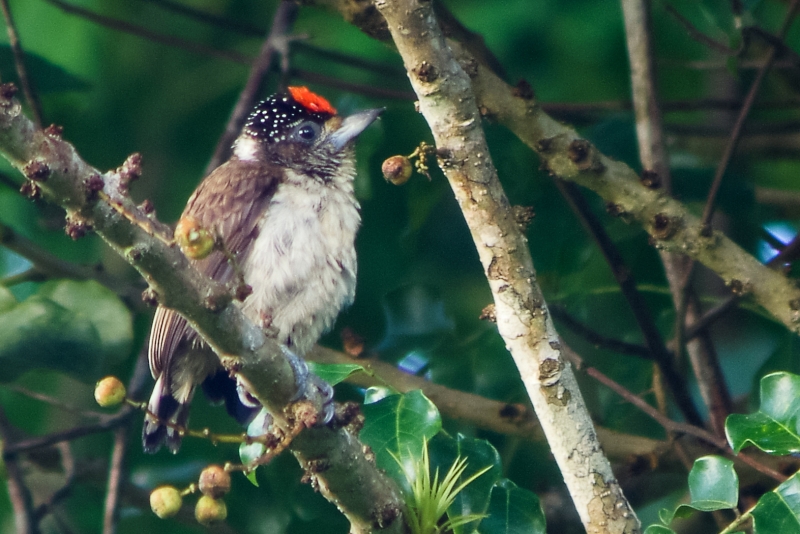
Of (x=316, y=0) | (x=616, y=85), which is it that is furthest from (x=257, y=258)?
(x=616, y=85)

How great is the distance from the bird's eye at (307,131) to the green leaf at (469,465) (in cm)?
181

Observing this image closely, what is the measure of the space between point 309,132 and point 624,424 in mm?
1826

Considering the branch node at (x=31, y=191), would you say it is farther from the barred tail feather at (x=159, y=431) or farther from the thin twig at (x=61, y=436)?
the thin twig at (x=61, y=436)

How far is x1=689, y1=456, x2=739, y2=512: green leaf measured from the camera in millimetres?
2160

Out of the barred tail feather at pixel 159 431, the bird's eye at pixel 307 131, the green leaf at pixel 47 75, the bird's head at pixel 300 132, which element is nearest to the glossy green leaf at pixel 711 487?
the barred tail feather at pixel 159 431

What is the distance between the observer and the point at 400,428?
245 centimetres

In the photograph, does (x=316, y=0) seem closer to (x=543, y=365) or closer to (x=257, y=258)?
(x=257, y=258)

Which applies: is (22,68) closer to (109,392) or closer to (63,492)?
(63,492)

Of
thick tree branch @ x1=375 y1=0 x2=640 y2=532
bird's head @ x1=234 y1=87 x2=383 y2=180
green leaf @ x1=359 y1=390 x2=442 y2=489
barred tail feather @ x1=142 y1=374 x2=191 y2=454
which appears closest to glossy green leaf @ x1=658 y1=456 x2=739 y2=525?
thick tree branch @ x1=375 y1=0 x2=640 y2=532

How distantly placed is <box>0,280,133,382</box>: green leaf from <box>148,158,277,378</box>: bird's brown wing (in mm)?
293

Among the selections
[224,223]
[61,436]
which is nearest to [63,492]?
[61,436]

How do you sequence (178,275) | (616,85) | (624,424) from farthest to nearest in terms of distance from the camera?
(616,85), (624,424), (178,275)

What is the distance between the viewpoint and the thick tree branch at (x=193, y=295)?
169cm

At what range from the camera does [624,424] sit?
13.4 ft
